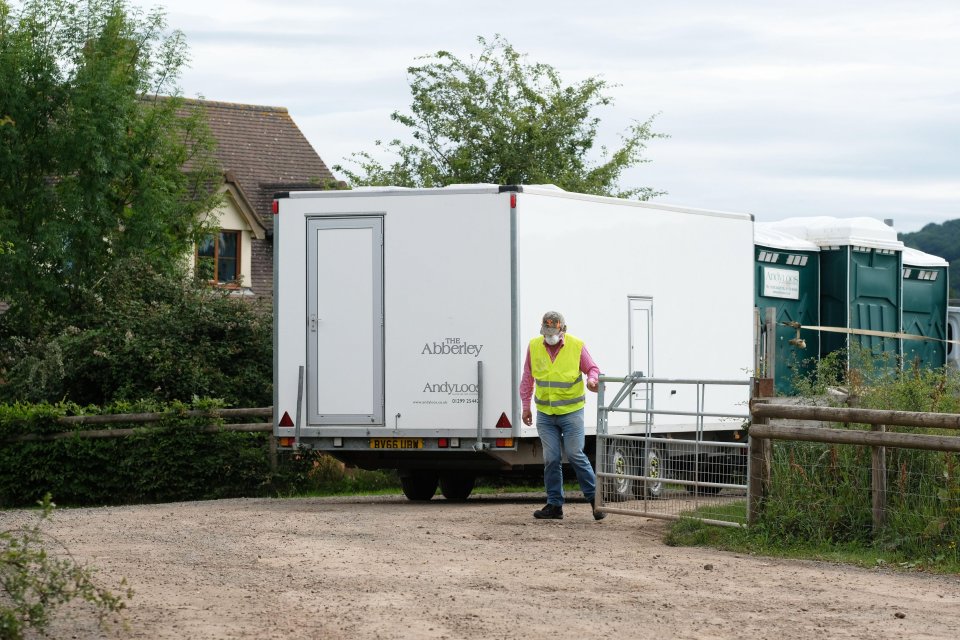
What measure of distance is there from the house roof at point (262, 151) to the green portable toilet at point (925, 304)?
1760 centimetres

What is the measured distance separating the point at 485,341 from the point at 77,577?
7586 millimetres

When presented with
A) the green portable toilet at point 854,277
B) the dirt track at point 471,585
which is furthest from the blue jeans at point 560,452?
the green portable toilet at point 854,277

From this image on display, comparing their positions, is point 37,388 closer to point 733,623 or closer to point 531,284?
point 531,284

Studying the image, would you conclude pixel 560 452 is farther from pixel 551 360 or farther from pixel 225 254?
pixel 225 254

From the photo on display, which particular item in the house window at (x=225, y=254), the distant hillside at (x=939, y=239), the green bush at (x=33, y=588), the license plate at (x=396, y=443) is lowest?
the green bush at (x=33, y=588)

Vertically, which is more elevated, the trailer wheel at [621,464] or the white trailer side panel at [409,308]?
the white trailer side panel at [409,308]

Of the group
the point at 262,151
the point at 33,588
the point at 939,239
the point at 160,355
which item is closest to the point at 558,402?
the point at 33,588

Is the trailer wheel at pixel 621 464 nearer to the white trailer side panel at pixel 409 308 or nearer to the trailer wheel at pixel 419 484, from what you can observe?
the white trailer side panel at pixel 409 308

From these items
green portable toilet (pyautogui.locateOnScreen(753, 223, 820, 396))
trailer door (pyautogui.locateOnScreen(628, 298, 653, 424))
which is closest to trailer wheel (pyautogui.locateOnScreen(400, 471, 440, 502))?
trailer door (pyautogui.locateOnScreen(628, 298, 653, 424))

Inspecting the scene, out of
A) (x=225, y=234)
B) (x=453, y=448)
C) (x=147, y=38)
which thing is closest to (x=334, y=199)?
(x=453, y=448)

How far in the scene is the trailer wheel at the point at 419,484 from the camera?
16500mm

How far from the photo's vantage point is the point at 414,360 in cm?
1492

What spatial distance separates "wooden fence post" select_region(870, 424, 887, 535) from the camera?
1109cm

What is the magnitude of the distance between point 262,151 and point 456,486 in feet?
80.0
